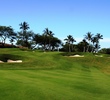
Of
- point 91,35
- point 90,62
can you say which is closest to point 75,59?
point 90,62

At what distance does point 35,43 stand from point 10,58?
94967 millimetres

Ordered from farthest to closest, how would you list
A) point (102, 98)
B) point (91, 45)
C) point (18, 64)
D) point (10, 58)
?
point (91, 45), point (10, 58), point (18, 64), point (102, 98)

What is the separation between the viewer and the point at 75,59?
1900 inches

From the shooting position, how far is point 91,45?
154 meters

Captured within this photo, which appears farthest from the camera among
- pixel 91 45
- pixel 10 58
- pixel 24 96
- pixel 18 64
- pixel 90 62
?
pixel 91 45

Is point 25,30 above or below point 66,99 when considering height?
above

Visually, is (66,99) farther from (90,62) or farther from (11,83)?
(90,62)

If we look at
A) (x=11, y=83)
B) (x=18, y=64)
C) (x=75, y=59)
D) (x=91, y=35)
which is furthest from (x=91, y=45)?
(x=11, y=83)

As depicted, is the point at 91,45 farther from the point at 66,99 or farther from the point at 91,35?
the point at 66,99

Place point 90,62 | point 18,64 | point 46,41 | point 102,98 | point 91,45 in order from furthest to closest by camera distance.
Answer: point 91,45, point 46,41, point 90,62, point 18,64, point 102,98

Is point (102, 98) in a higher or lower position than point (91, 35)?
lower

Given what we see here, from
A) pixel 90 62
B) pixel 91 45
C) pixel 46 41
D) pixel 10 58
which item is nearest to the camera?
pixel 10 58

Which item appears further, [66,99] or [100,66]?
[100,66]

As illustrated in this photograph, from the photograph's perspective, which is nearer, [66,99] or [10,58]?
[66,99]
